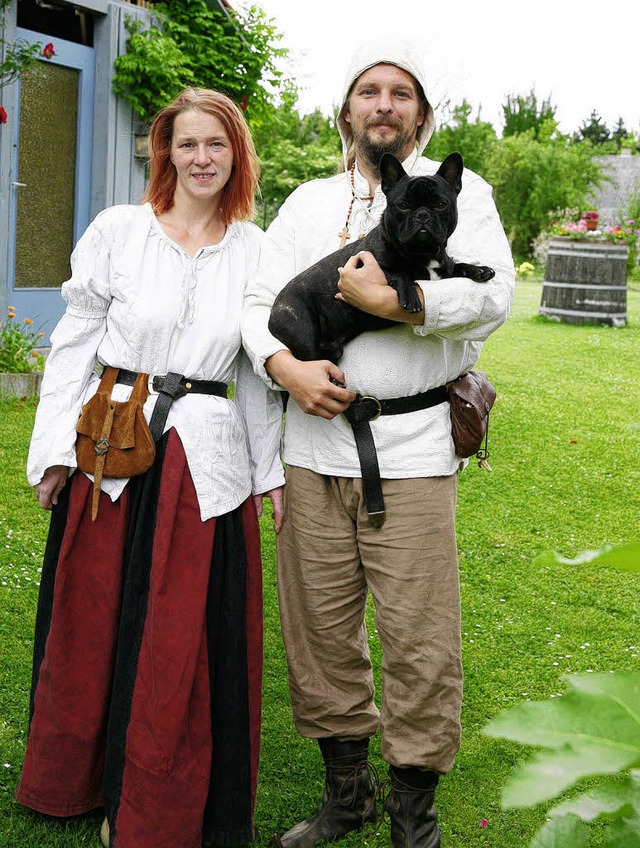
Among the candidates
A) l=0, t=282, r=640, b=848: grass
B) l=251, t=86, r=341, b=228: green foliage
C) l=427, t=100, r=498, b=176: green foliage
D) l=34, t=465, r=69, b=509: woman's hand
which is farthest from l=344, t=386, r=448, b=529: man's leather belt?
l=427, t=100, r=498, b=176: green foliage

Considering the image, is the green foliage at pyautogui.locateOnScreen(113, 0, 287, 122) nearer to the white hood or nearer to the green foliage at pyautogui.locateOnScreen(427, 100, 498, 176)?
the white hood

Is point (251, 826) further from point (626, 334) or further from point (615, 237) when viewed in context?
point (615, 237)

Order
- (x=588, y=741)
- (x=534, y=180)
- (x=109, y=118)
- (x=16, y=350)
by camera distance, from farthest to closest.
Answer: (x=534, y=180) → (x=109, y=118) → (x=16, y=350) → (x=588, y=741)

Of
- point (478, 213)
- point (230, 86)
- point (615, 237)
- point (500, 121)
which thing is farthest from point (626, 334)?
point (500, 121)

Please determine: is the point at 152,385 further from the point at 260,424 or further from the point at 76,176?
the point at 76,176

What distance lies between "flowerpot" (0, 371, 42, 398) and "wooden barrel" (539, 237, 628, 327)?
7420 millimetres

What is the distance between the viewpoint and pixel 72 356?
98.0 inches

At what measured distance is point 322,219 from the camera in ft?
8.32

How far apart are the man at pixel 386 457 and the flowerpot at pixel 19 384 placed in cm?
452

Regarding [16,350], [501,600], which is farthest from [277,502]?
[16,350]

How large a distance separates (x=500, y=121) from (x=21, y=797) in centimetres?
3245

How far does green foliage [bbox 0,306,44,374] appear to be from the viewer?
6785 mm

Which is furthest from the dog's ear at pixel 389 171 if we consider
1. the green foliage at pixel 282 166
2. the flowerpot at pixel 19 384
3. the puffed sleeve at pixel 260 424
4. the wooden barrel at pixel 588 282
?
the wooden barrel at pixel 588 282

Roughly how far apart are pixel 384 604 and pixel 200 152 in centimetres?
126
